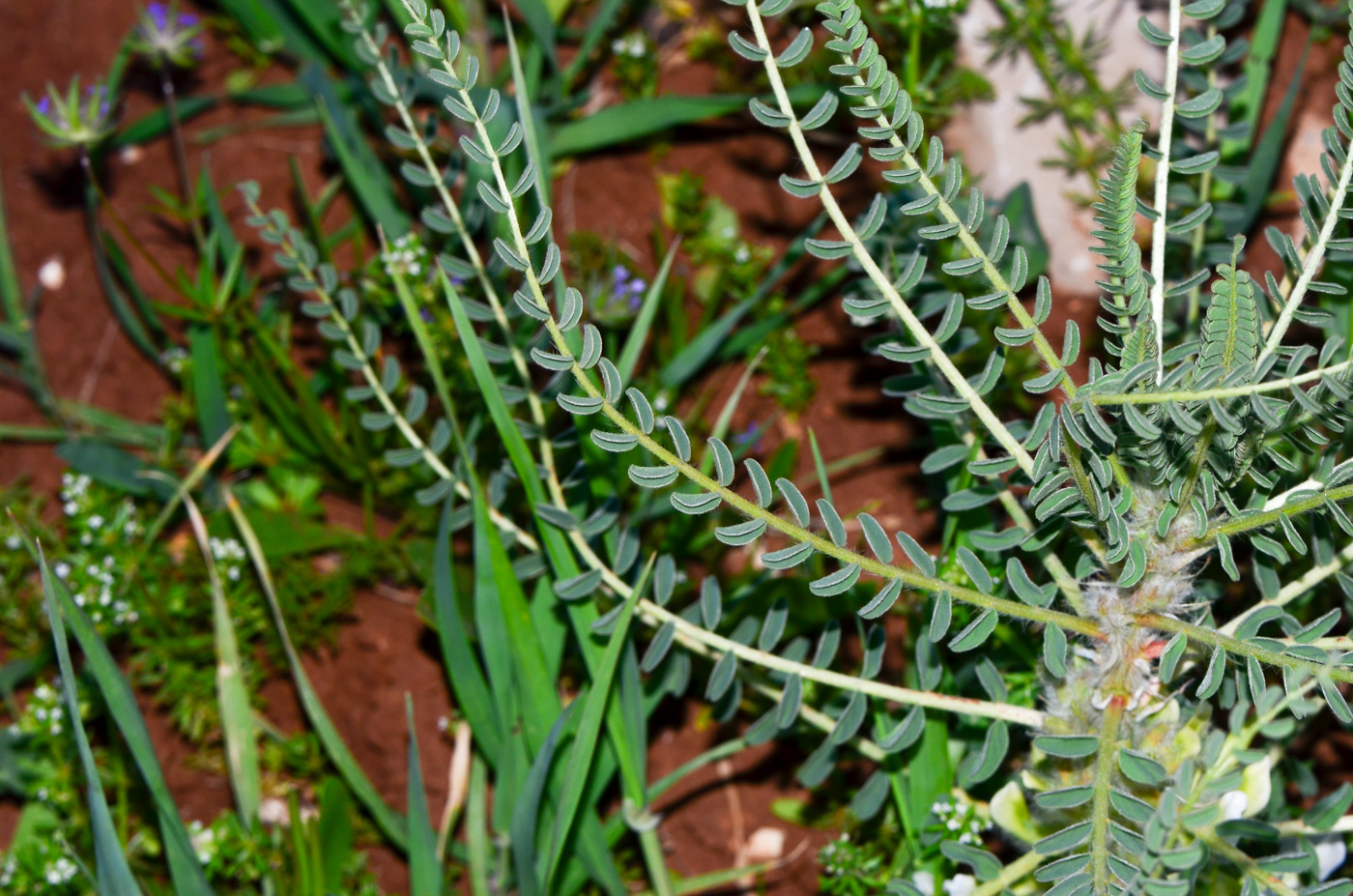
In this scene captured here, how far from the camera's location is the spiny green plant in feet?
4.20

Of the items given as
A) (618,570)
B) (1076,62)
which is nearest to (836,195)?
(1076,62)

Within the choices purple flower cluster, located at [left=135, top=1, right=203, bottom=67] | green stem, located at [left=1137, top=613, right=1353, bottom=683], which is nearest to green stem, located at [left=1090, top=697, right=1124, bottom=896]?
green stem, located at [left=1137, top=613, right=1353, bottom=683]

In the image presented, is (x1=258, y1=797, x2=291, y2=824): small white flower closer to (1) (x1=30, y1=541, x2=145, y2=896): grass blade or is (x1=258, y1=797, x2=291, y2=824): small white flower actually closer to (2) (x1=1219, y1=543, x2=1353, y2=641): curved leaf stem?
(1) (x1=30, y1=541, x2=145, y2=896): grass blade

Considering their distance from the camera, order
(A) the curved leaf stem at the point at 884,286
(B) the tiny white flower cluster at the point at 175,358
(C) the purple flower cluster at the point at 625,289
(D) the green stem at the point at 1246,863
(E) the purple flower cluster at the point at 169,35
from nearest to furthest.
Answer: (D) the green stem at the point at 1246,863
(A) the curved leaf stem at the point at 884,286
(C) the purple flower cluster at the point at 625,289
(B) the tiny white flower cluster at the point at 175,358
(E) the purple flower cluster at the point at 169,35

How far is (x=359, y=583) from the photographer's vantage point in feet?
6.92

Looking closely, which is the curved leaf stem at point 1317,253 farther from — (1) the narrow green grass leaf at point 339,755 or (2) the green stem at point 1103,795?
(1) the narrow green grass leaf at point 339,755

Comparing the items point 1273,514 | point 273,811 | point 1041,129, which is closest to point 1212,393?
point 1273,514

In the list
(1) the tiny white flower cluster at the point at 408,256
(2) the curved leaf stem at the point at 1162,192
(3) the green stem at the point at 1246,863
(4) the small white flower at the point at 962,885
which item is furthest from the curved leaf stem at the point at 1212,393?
(1) the tiny white flower cluster at the point at 408,256

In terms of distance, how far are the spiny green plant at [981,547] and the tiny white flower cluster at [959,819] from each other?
0.03 m

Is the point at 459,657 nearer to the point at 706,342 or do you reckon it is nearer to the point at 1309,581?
the point at 706,342

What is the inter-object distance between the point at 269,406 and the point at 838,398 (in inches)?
40.7

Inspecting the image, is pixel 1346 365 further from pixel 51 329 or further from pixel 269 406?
pixel 51 329

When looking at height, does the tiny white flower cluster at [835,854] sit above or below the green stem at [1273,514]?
below

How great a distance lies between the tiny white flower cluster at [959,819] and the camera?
158 cm
